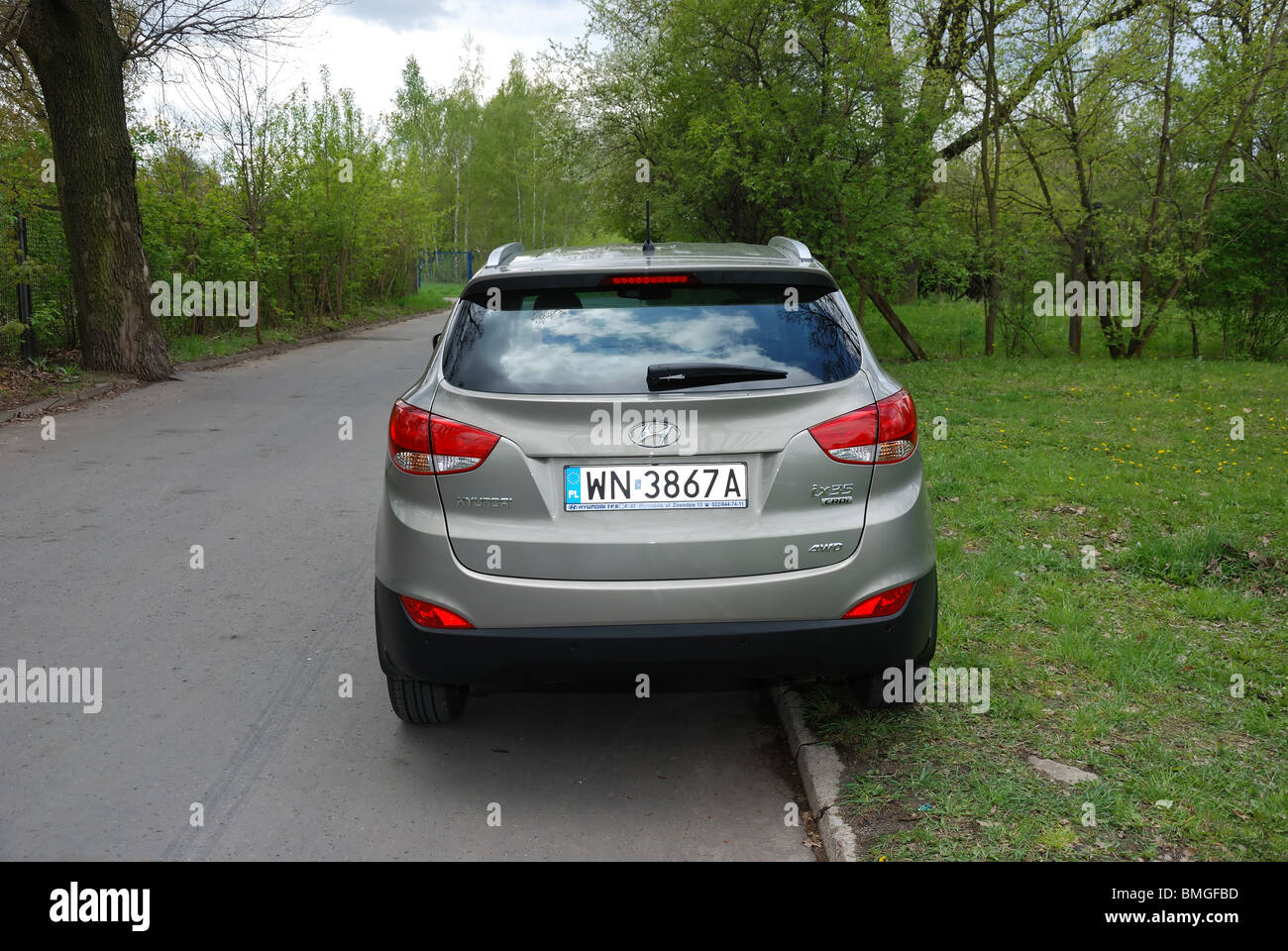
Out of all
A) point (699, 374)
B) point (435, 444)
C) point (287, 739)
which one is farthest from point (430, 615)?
point (699, 374)

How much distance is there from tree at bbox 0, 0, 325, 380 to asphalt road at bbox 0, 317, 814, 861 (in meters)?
8.21

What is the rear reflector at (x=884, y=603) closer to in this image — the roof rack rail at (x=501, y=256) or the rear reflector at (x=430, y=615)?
the rear reflector at (x=430, y=615)

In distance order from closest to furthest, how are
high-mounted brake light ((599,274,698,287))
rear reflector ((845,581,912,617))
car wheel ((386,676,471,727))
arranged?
rear reflector ((845,581,912,617)) < high-mounted brake light ((599,274,698,287)) < car wheel ((386,676,471,727))

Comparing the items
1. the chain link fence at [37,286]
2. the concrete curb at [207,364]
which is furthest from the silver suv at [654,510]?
the chain link fence at [37,286]

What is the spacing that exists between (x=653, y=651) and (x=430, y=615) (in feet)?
2.41

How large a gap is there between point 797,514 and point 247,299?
2031cm

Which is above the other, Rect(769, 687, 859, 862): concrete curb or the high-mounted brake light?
the high-mounted brake light

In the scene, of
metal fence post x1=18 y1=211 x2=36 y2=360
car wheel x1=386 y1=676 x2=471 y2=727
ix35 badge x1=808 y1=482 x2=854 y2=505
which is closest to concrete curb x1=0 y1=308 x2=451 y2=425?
metal fence post x1=18 y1=211 x2=36 y2=360

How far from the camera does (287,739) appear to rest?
13.3ft

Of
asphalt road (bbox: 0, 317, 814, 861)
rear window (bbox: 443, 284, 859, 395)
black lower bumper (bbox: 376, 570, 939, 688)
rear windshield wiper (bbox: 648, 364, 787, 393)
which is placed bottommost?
asphalt road (bbox: 0, 317, 814, 861)

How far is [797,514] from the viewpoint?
3.37 m

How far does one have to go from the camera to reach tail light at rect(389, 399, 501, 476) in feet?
11.1

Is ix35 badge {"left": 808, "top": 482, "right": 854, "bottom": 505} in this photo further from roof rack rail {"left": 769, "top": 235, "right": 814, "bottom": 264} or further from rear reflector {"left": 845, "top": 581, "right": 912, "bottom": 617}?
roof rack rail {"left": 769, "top": 235, "right": 814, "bottom": 264}
